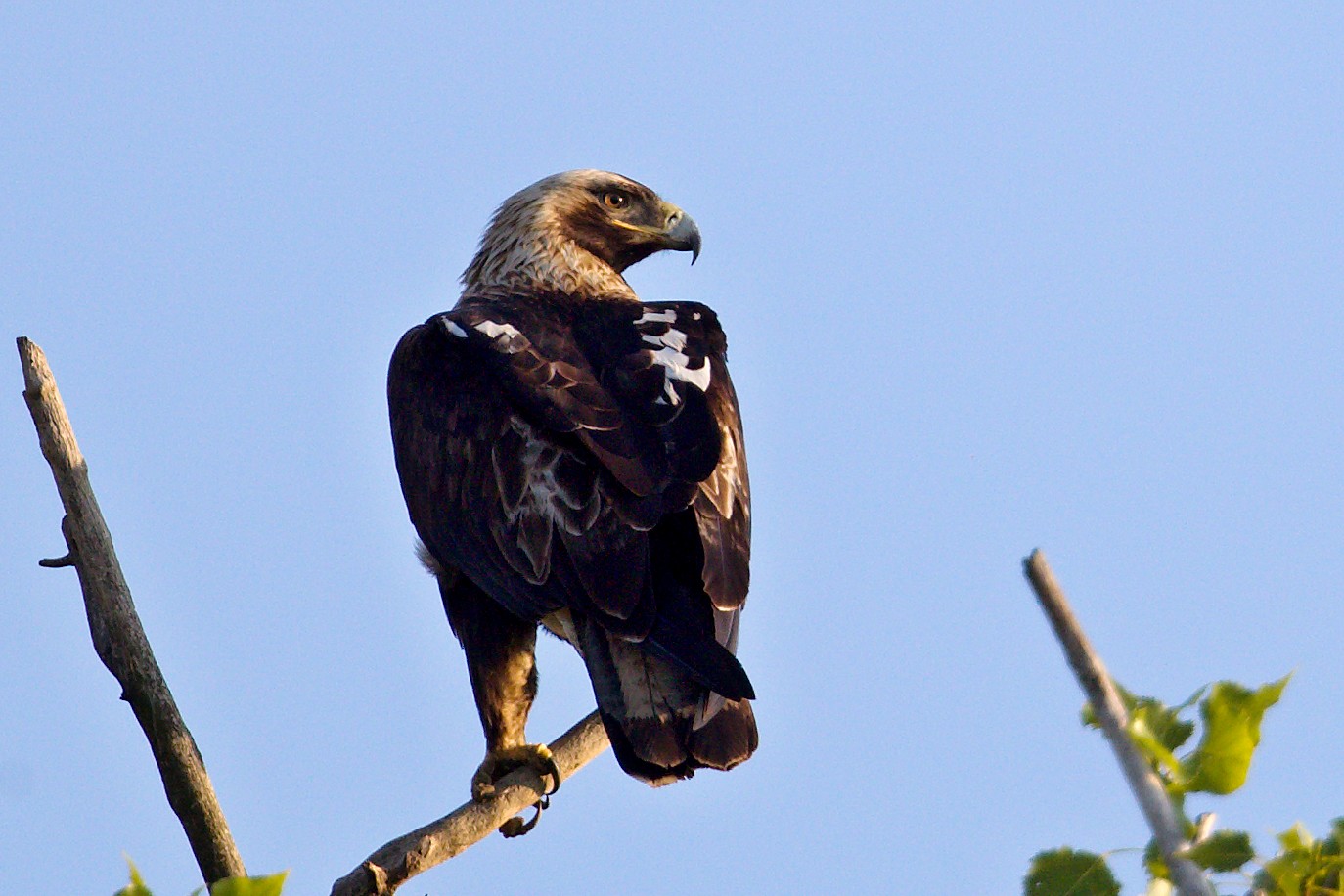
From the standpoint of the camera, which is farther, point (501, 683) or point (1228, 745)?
point (501, 683)

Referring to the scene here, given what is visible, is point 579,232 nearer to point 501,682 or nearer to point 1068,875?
point 501,682

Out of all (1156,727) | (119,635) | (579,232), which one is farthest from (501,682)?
(1156,727)

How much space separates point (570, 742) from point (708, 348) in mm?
1612

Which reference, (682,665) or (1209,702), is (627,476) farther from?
(1209,702)

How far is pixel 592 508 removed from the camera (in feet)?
16.5

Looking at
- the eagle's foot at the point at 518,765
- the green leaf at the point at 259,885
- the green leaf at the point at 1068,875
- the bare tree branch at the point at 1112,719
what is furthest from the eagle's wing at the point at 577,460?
the bare tree branch at the point at 1112,719

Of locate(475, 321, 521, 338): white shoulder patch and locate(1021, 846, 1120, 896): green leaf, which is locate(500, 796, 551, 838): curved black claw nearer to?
locate(475, 321, 521, 338): white shoulder patch

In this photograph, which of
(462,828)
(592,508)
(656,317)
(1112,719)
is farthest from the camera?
(656,317)

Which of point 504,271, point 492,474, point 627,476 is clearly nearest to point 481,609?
point 492,474

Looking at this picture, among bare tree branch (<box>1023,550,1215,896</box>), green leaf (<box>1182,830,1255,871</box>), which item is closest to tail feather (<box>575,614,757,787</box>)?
green leaf (<box>1182,830,1255,871</box>)

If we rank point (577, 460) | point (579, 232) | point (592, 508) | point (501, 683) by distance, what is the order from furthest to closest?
1. point (579, 232)
2. point (501, 683)
3. point (577, 460)
4. point (592, 508)

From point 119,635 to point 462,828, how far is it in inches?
41.0

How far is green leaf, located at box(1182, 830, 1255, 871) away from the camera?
66.7 inches

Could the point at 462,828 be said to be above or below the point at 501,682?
below
